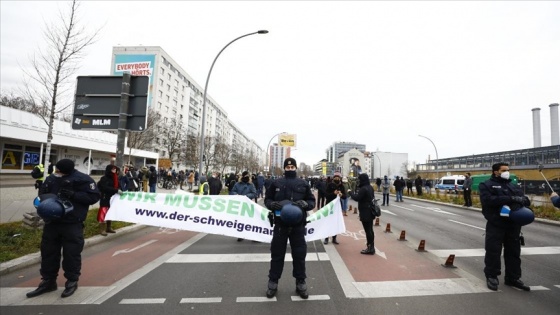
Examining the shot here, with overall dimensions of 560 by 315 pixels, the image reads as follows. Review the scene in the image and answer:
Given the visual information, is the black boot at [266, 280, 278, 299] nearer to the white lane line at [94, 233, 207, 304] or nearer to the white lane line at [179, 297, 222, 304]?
the white lane line at [179, 297, 222, 304]

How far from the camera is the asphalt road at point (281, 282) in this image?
12.2ft

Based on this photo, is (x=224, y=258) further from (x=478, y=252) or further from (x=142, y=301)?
(x=478, y=252)

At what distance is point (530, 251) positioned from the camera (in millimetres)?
7098

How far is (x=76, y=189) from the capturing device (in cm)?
436

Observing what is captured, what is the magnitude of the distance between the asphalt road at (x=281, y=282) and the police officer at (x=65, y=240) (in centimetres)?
20

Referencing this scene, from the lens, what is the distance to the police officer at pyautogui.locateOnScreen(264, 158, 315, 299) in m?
4.16

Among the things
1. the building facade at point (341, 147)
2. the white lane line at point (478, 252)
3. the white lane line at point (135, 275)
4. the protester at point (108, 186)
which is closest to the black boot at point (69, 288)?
the white lane line at point (135, 275)

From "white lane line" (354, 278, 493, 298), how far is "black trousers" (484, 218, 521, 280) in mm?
415

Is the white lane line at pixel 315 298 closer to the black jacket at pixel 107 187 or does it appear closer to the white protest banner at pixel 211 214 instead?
the white protest banner at pixel 211 214

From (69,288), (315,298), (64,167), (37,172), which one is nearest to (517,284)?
(315,298)

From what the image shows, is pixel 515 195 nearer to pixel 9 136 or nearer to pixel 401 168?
pixel 9 136

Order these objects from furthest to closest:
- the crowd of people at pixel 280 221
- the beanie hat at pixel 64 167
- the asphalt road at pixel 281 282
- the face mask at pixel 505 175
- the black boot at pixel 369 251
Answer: the black boot at pixel 369 251 → the face mask at pixel 505 175 → the beanie hat at pixel 64 167 → the crowd of people at pixel 280 221 → the asphalt road at pixel 281 282

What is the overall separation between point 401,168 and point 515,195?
293 ft

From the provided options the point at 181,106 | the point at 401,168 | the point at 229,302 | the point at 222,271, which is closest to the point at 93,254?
the point at 222,271
